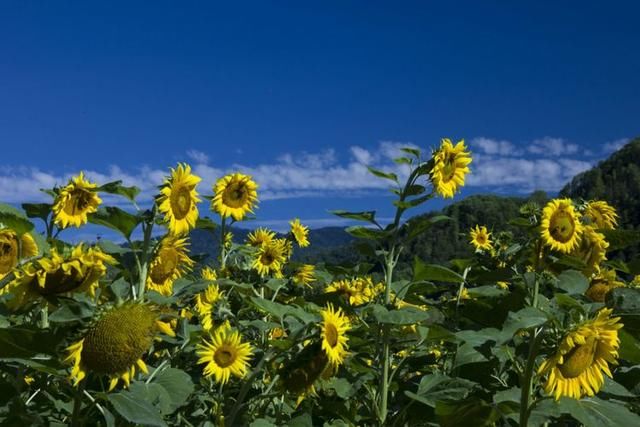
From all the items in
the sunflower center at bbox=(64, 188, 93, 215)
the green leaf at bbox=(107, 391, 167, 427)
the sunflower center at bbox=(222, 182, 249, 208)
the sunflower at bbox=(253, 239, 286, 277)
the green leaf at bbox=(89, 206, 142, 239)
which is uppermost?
the sunflower center at bbox=(222, 182, 249, 208)

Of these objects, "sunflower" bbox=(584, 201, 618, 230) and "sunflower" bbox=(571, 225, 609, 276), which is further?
"sunflower" bbox=(584, 201, 618, 230)

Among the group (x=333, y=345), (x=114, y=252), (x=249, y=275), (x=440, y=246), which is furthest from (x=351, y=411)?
(x=440, y=246)

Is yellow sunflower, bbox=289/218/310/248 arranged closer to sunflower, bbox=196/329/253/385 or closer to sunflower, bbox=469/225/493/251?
sunflower, bbox=469/225/493/251

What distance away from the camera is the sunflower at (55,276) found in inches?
103

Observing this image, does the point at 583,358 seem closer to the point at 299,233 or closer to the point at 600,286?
the point at 600,286

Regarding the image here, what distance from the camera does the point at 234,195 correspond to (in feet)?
15.9

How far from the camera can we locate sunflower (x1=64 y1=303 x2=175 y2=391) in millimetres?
2455

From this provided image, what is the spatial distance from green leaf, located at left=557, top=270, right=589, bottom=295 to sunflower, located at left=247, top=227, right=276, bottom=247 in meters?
3.55

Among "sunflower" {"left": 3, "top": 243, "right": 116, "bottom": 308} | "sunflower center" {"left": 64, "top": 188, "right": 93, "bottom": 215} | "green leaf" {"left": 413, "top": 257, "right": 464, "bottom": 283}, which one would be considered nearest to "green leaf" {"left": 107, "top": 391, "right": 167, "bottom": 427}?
"sunflower" {"left": 3, "top": 243, "right": 116, "bottom": 308}

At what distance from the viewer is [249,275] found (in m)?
5.53

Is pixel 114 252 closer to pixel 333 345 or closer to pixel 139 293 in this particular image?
pixel 139 293

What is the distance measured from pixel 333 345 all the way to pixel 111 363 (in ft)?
3.20

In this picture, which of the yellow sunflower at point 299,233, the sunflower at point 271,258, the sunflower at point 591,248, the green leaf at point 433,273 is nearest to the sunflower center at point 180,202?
the green leaf at point 433,273

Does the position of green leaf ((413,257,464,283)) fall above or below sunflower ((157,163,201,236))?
below
